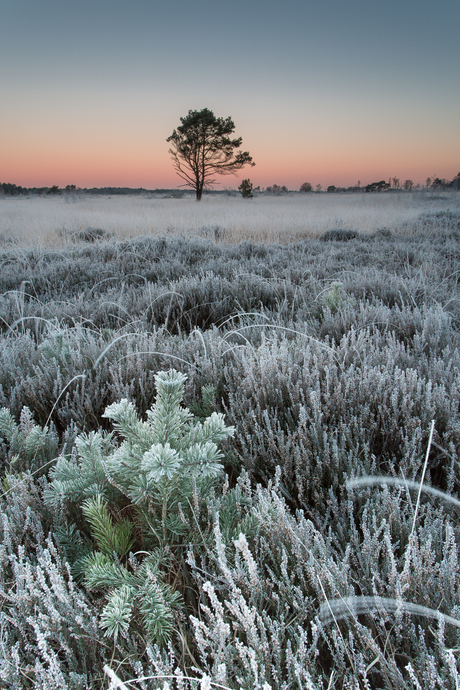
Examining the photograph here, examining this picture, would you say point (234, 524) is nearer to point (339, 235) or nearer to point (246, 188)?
point (339, 235)

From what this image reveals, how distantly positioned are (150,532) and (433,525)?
0.80m

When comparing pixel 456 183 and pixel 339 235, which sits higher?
pixel 456 183

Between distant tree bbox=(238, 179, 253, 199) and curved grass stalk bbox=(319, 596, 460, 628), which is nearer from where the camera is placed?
curved grass stalk bbox=(319, 596, 460, 628)

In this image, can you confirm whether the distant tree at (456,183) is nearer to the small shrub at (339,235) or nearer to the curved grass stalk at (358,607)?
the small shrub at (339,235)

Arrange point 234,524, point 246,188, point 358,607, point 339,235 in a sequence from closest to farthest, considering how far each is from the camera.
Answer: point 358,607 → point 234,524 → point 339,235 → point 246,188

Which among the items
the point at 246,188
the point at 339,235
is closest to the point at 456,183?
the point at 246,188

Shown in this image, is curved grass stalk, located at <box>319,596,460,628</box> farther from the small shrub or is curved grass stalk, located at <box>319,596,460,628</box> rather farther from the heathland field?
the small shrub

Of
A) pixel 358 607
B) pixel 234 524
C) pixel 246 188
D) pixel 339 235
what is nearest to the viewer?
pixel 358 607

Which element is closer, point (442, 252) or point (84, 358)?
point (84, 358)

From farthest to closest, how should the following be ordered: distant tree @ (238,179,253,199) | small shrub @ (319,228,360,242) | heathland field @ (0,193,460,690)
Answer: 1. distant tree @ (238,179,253,199)
2. small shrub @ (319,228,360,242)
3. heathland field @ (0,193,460,690)

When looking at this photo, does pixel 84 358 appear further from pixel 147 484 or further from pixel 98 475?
pixel 147 484

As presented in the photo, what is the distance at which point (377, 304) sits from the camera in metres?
3.40

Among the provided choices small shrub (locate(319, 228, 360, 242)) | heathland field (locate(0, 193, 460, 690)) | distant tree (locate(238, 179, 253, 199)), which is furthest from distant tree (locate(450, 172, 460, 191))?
heathland field (locate(0, 193, 460, 690))

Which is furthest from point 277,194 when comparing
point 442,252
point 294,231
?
point 442,252
